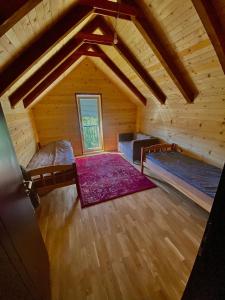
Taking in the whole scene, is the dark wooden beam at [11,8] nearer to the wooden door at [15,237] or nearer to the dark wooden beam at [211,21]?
the wooden door at [15,237]

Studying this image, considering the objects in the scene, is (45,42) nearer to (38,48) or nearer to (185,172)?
(38,48)

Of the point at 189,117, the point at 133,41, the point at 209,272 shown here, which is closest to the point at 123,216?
the point at 209,272

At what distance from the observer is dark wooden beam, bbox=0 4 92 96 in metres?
1.82

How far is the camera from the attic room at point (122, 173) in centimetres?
91

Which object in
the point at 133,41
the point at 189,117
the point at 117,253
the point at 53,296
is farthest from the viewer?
the point at 189,117

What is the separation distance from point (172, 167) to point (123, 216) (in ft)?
4.06

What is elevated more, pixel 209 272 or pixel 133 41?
pixel 133 41

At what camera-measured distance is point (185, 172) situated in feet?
7.86

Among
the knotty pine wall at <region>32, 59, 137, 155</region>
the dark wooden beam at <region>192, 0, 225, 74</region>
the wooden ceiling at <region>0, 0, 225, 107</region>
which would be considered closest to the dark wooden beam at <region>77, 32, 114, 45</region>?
the wooden ceiling at <region>0, 0, 225, 107</region>

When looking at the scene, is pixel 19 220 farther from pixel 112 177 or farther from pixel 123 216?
pixel 112 177

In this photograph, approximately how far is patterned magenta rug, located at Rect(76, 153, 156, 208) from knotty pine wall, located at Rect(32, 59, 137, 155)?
1.13 m

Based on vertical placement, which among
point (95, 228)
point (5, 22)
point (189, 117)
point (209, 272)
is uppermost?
point (5, 22)

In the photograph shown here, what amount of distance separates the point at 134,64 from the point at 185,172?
238cm

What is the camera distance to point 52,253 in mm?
1609
